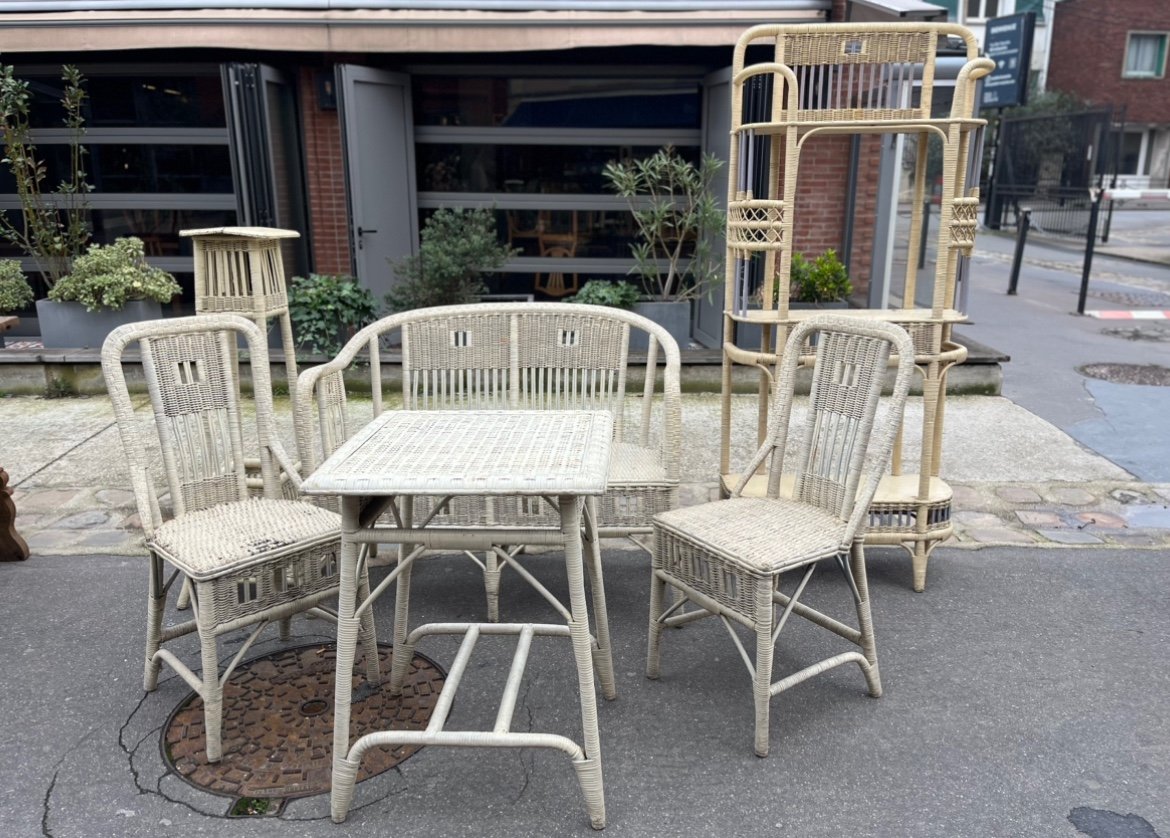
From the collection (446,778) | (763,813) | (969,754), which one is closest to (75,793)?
(446,778)

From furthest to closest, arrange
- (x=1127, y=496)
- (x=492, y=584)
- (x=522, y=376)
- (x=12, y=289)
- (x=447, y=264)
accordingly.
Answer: (x=12, y=289) < (x=447, y=264) < (x=1127, y=496) < (x=522, y=376) < (x=492, y=584)

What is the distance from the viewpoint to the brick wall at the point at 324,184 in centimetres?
746

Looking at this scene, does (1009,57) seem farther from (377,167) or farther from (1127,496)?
(1127,496)

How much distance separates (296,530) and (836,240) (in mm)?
6123

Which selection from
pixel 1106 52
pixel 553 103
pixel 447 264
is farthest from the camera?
pixel 1106 52

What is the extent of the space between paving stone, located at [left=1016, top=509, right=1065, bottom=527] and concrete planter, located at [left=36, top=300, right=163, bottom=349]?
5.95m

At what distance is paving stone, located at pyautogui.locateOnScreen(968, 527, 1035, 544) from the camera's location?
396 centimetres

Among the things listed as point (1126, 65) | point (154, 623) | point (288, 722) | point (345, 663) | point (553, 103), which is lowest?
point (288, 722)

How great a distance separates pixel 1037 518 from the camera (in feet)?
13.8

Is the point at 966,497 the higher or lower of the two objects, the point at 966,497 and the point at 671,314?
the lower

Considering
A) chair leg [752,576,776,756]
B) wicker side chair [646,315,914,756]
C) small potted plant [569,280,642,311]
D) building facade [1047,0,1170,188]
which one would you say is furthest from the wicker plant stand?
building facade [1047,0,1170,188]

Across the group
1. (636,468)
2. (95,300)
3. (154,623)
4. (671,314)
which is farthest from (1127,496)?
(95,300)

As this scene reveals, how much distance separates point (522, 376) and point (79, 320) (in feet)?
15.5

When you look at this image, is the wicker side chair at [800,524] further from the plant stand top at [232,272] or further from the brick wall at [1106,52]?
the brick wall at [1106,52]
